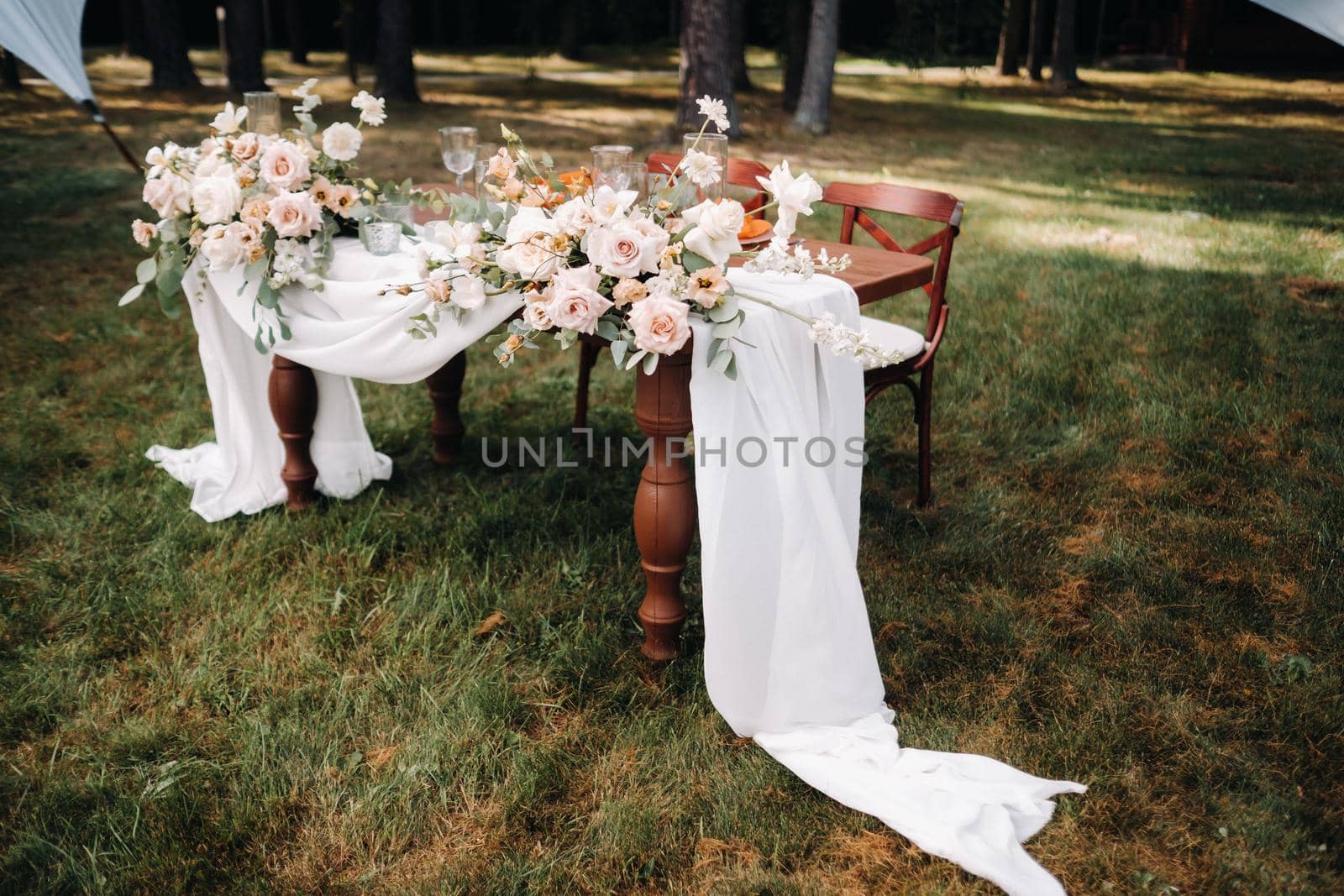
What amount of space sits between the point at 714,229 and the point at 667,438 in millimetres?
548

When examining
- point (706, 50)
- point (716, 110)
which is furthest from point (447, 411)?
point (706, 50)

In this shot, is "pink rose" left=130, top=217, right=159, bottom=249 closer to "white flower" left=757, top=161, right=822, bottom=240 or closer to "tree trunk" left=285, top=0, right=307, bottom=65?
"white flower" left=757, top=161, right=822, bottom=240

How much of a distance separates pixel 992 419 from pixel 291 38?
18.8 m

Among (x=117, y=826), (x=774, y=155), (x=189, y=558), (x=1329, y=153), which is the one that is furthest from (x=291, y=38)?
(x=117, y=826)

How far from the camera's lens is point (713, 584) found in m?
2.43

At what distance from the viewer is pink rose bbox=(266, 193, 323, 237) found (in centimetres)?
284

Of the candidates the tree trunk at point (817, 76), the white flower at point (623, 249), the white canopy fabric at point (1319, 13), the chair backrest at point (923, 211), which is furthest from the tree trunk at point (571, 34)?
the white flower at point (623, 249)

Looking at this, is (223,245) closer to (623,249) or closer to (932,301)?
(623,249)

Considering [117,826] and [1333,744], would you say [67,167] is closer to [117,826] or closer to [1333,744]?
[117,826]

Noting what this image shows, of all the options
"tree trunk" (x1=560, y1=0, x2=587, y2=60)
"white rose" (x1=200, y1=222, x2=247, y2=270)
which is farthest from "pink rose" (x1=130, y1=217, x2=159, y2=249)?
"tree trunk" (x1=560, y1=0, x2=587, y2=60)

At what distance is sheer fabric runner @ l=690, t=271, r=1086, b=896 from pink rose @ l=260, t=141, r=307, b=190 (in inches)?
53.6

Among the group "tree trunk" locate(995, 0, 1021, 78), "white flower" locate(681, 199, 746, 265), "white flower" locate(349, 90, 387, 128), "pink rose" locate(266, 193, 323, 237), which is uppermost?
"tree trunk" locate(995, 0, 1021, 78)

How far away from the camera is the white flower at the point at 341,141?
288 centimetres

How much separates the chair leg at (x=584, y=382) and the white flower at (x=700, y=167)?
1.50 meters
